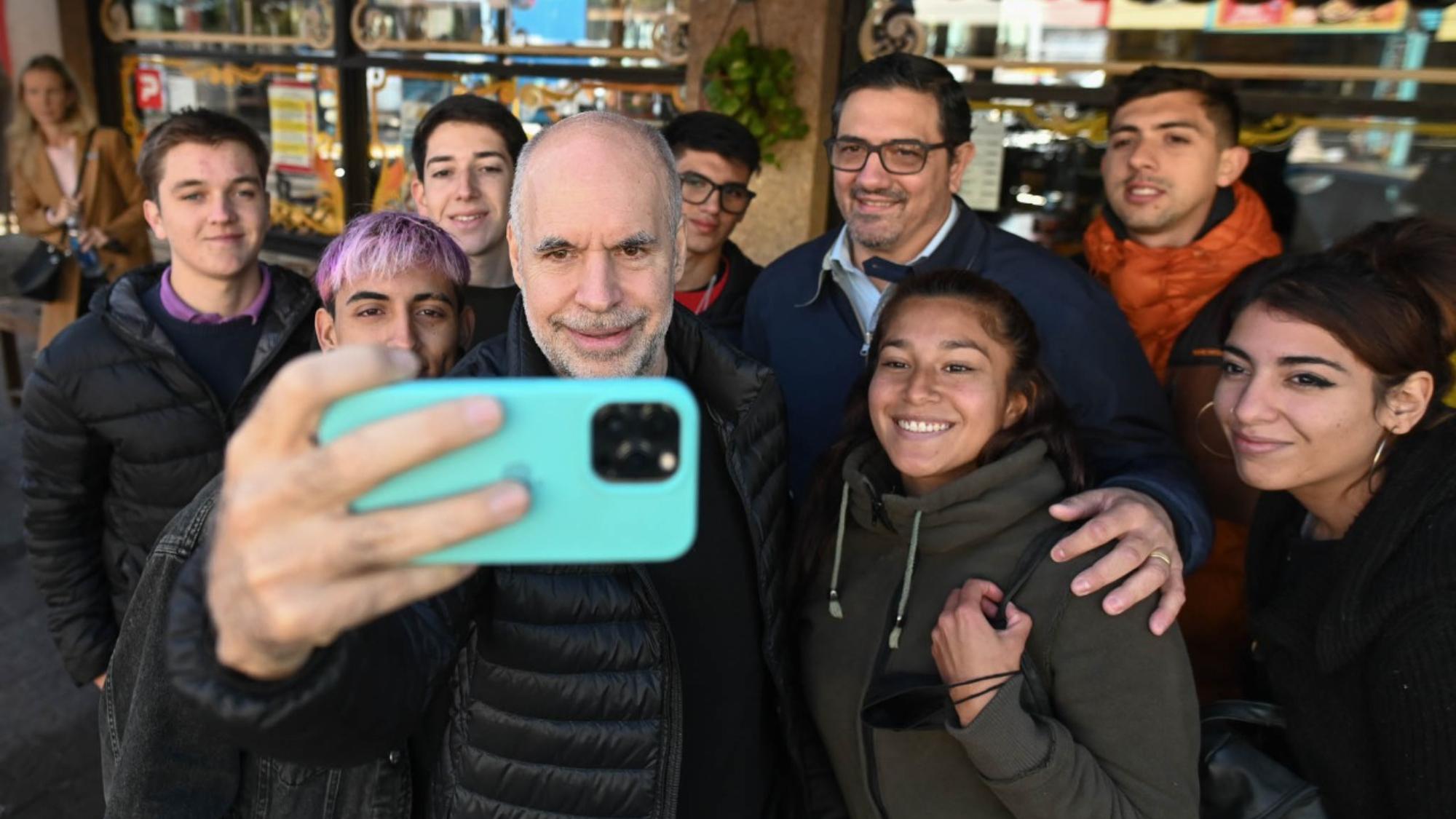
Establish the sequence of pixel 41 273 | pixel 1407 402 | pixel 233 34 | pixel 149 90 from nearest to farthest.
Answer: pixel 1407 402 → pixel 41 273 → pixel 233 34 → pixel 149 90

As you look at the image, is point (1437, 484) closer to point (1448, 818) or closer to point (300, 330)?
point (1448, 818)

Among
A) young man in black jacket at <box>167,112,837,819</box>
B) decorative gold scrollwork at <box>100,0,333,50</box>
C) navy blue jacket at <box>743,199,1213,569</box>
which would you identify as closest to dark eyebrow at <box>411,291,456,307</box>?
young man in black jacket at <box>167,112,837,819</box>

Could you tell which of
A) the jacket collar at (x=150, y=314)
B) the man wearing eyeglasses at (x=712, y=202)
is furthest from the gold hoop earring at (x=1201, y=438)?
the jacket collar at (x=150, y=314)

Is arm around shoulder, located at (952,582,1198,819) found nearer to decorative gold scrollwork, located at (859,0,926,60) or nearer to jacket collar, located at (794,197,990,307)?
jacket collar, located at (794,197,990,307)

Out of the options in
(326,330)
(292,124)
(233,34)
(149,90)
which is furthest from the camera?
(149,90)

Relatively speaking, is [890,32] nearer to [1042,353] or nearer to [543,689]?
[1042,353]

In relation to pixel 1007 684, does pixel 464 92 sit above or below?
above

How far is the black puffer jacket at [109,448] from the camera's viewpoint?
7.61ft

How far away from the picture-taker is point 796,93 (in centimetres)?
474

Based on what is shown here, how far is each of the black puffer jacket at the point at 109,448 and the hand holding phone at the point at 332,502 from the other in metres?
1.75

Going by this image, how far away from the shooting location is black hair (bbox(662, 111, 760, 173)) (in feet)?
10.4

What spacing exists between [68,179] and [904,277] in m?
5.52

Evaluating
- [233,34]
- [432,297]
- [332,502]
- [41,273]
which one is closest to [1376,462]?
[332,502]

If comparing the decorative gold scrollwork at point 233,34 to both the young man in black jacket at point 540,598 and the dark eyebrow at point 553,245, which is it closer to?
the young man in black jacket at point 540,598
